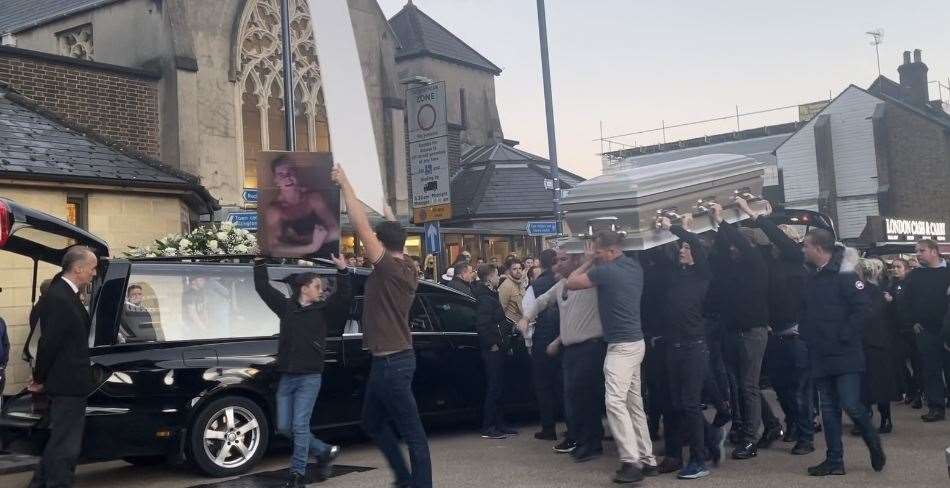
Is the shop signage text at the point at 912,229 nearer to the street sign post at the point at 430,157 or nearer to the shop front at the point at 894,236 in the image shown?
the shop front at the point at 894,236

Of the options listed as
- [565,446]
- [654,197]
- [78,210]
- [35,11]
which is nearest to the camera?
[654,197]

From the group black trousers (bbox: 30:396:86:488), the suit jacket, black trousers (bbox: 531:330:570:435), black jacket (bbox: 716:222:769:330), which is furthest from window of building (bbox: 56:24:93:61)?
black jacket (bbox: 716:222:769:330)

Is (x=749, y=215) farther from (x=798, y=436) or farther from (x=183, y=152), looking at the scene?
(x=183, y=152)

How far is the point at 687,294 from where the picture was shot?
7.72 m

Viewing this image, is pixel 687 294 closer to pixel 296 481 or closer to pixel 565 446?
pixel 565 446

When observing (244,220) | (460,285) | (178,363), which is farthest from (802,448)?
(244,220)

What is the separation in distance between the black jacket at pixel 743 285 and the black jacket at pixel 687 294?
1.92ft

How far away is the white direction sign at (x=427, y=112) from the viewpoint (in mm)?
16344

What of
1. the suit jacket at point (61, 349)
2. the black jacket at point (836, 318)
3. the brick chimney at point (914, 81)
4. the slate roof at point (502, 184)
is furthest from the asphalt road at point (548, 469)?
the brick chimney at point (914, 81)

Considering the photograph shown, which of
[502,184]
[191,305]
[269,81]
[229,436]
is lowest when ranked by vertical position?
[229,436]

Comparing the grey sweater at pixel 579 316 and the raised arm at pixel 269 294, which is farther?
the grey sweater at pixel 579 316

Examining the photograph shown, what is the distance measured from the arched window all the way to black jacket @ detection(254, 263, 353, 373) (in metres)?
Result: 16.9

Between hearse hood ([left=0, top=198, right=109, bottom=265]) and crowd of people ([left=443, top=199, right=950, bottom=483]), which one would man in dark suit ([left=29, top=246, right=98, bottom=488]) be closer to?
hearse hood ([left=0, top=198, right=109, bottom=265])

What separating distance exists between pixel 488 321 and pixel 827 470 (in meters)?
3.75
